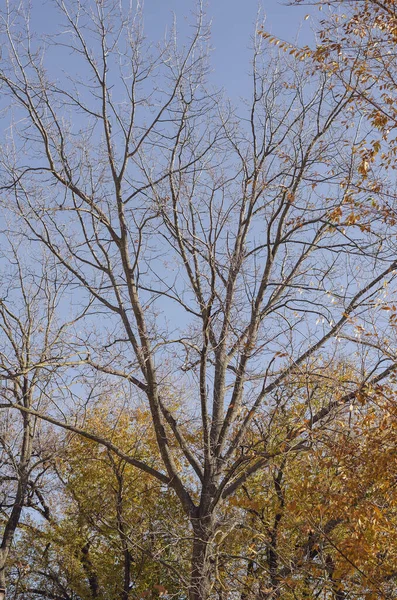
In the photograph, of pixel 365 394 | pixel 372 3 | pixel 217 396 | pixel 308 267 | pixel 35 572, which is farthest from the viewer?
pixel 35 572

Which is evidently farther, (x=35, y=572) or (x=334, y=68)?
(x=35, y=572)

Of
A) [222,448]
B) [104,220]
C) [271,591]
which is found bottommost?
[271,591]

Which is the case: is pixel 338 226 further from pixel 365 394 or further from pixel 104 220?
pixel 104 220

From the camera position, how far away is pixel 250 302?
11.5 metres

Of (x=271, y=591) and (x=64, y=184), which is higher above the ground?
(x=64, y=184)

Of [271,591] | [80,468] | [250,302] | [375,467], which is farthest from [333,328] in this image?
[80,468]

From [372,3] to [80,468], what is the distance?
1551cm

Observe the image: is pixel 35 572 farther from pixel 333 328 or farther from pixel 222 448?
pixel 333 328

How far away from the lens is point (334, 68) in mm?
8336

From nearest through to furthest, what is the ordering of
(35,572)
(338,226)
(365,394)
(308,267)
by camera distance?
(365,394)
(338,226)
(308,267)
(35,572)

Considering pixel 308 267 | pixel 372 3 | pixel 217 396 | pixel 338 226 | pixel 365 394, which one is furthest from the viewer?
pixel 308 267

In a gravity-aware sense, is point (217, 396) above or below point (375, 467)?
above

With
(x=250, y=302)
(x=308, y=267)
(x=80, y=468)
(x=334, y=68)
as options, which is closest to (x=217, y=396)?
(x=250, y=302)

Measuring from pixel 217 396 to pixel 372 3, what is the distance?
6.61 m
